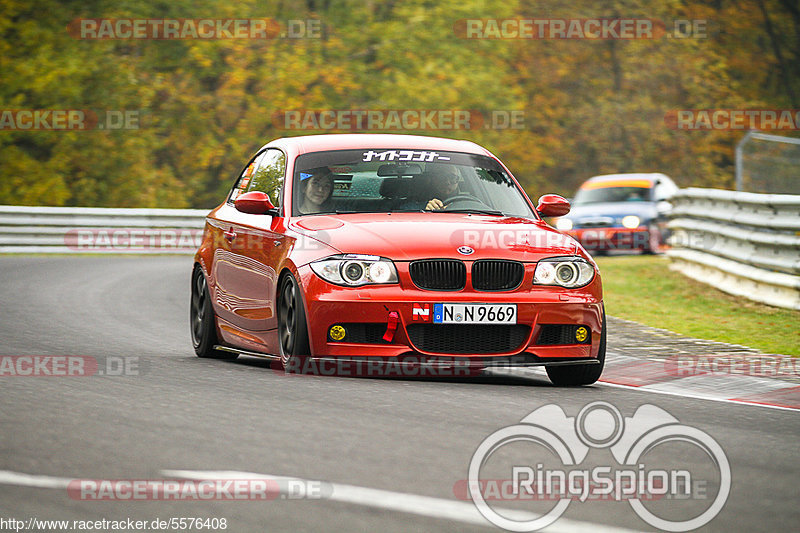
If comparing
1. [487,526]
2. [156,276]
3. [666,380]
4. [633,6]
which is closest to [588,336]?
[666,380]

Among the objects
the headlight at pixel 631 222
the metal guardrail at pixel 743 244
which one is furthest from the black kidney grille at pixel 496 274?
the headlight at pixel 631 222

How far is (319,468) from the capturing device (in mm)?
5918

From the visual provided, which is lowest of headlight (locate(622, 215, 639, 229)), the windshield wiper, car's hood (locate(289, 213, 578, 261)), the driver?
headlight (locate(622, 215, 639, 229))

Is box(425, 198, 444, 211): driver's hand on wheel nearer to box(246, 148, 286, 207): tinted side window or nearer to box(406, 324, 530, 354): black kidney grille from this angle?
box(246, 148, 286, 207): tinted side window

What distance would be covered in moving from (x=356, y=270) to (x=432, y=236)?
22.3 inches

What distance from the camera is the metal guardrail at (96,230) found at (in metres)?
29.6

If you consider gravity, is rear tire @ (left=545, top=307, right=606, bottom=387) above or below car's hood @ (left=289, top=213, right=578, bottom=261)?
below

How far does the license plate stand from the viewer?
8633mm

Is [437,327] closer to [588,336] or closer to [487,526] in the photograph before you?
[588,336]

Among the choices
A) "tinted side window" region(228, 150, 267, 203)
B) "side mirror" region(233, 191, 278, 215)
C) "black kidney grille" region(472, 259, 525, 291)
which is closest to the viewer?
"black kidney grille" region(472, 259, 525, 291)

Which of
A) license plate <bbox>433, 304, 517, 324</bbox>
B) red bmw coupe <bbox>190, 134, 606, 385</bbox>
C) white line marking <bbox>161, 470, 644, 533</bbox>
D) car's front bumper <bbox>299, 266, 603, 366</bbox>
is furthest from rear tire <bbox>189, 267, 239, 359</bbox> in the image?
white line marking <bbox>161, 470, 644, 533</bbox>

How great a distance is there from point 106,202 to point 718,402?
32240mm

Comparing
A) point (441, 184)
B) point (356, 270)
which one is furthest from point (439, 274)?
point (441, 184)

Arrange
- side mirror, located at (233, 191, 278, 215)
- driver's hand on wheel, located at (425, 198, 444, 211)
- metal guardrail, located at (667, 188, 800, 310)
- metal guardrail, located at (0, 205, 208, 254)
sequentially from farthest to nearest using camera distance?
metal guardrail, located at (0, 205, 208, 254) < metal guardrail, located at (667, 188, 800, 310) < driver's hand on wheel, located at (425, 198, 444, 211) < side mirror, located at (233, 191, 278, 215)
